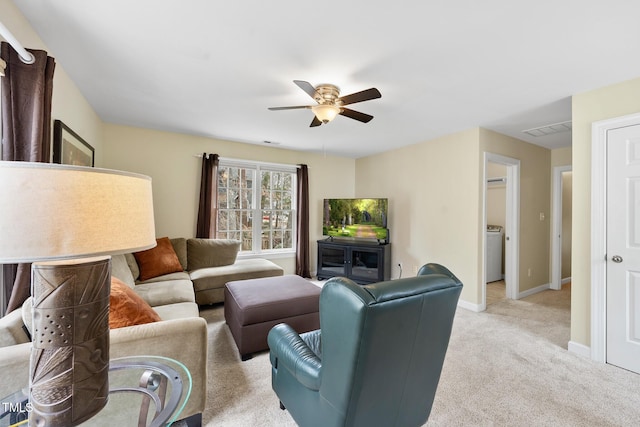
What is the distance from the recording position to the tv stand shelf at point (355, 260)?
457 centimetres

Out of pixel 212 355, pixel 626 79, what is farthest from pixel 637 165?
pixel 212 355

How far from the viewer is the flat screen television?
470 cm

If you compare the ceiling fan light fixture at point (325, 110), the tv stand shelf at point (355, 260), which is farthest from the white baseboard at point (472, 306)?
the ceiling fan light fixture at point (325, 110)

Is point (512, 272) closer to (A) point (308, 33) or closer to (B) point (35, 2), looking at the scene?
(A) point (308, 33)

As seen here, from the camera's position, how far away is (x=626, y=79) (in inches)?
88.7

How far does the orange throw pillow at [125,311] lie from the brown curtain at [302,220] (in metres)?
3.35

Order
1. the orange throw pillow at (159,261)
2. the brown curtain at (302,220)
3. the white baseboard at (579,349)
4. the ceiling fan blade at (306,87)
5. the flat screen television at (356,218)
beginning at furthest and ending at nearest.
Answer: the brown curtain at (302,220), the flat screen television at (356,218), the orange throw pillow at (159,261), the white baseboard at (579,349), the ceiling fan blade at (306,87)

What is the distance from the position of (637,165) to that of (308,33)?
274cm

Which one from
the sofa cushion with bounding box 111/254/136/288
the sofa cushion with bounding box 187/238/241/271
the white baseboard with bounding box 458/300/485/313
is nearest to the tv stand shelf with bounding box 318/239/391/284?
the white baseboard with bounding box 458/300/485/313

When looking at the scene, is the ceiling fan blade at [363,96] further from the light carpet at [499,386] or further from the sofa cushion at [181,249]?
the sofa cushion at [181,249]

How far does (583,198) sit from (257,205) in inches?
162

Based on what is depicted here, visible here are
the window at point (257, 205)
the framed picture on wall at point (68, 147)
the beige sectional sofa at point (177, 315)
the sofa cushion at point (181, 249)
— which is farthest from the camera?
the window at point (257, 205)

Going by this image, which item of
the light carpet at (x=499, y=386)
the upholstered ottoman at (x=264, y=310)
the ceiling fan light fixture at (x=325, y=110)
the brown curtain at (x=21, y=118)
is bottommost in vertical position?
the light carpet at (x=499, y=386)

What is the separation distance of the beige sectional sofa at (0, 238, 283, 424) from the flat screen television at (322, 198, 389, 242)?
158 centimetres
